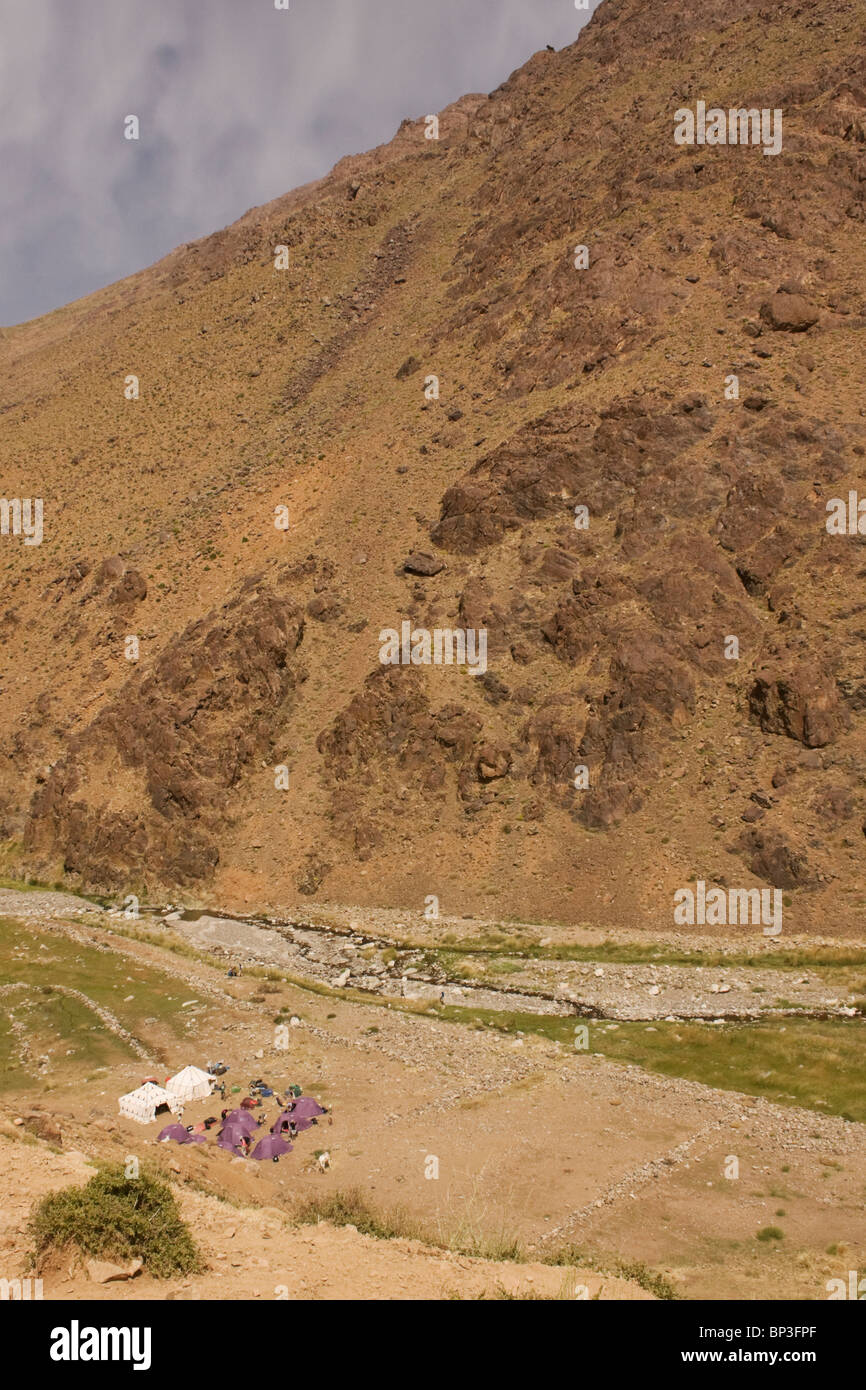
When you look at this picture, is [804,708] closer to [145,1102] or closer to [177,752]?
[145,1102]

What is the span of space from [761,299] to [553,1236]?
2352 inches

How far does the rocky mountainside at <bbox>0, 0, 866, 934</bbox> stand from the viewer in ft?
146

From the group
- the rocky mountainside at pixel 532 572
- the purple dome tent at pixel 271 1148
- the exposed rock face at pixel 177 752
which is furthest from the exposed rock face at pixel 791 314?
the purple dome tent at pixel 271 1148

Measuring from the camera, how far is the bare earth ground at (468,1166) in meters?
15.3

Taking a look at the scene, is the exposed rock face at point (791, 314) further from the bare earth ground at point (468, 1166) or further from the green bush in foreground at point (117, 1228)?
the green bush in foreground at point (117, 1228)

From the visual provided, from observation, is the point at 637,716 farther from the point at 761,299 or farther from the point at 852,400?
the point at 761,299

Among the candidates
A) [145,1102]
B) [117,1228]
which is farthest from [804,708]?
[117,1228]

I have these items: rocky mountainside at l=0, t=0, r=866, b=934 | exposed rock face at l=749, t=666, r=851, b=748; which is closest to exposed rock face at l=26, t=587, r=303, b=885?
rocky mountainside at l=0, t=0, r=866, b=934

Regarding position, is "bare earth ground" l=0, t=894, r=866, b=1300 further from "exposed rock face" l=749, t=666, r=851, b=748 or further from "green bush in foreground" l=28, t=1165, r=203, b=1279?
"exposed rock face" l=749, t=666, r=851, b=748

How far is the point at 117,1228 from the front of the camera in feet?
47.4

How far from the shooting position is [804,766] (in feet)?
140

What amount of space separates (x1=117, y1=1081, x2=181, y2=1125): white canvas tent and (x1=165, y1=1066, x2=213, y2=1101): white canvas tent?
1.19 feet

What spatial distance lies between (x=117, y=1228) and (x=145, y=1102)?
40.2 feet

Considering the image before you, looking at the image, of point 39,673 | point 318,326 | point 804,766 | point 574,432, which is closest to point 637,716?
point 804,766
